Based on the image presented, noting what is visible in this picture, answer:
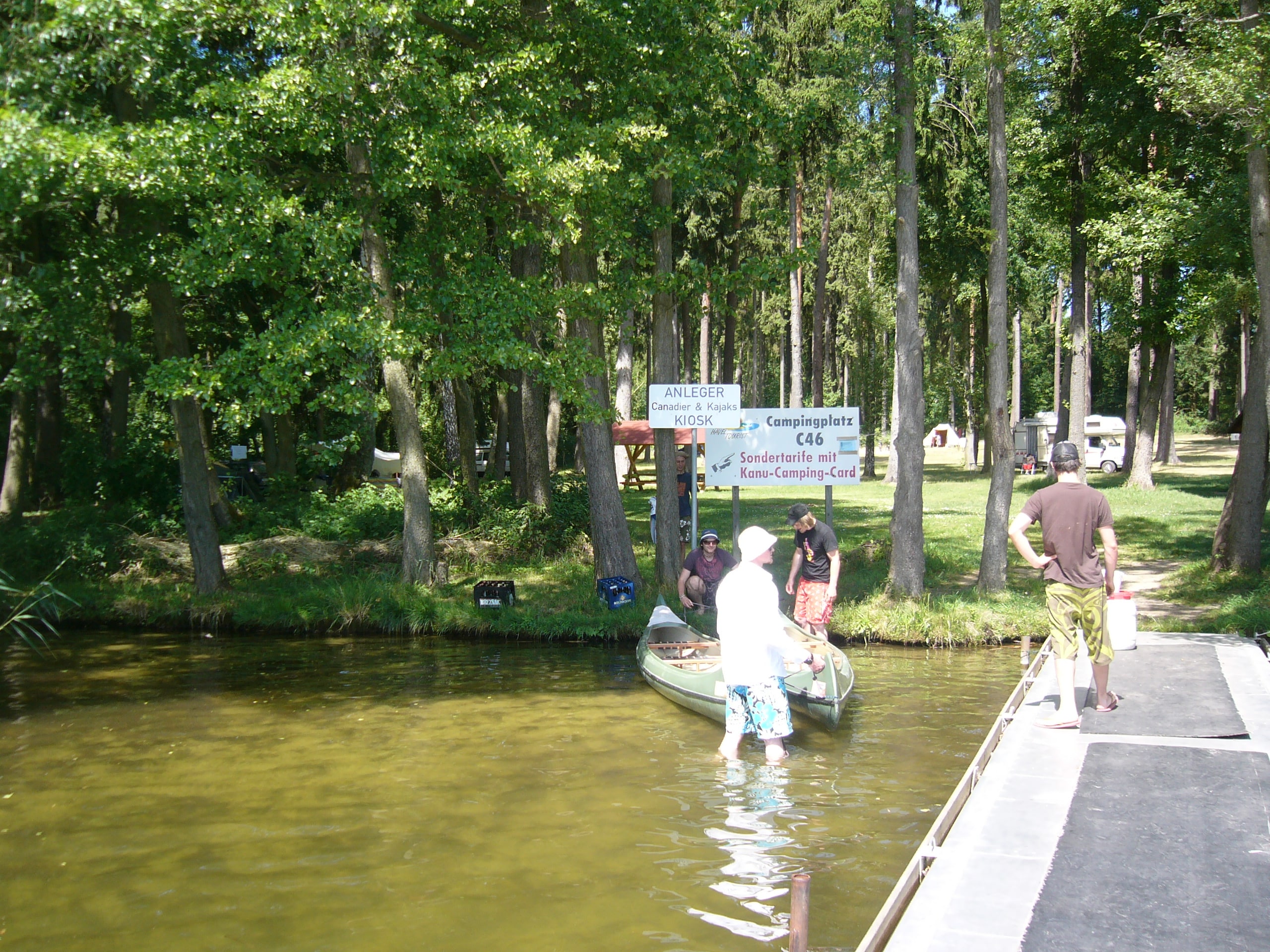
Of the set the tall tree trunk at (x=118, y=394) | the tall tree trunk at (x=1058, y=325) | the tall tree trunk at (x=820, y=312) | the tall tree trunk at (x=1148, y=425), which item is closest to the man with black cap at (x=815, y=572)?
the tall tree trunk at (x=118, y=394)

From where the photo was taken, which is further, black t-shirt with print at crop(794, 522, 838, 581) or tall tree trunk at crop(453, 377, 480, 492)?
tall tree trunk at crop(453, 377, 480, 492)

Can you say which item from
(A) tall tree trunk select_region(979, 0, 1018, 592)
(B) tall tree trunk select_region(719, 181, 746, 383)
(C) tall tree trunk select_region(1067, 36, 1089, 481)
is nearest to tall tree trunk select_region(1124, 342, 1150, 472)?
(C) tall tree trunk select_region(1067, 36, 1089, 481)

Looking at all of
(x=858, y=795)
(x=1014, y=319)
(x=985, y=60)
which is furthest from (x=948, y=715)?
(x=1014, y=319)

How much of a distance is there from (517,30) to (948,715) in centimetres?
1074

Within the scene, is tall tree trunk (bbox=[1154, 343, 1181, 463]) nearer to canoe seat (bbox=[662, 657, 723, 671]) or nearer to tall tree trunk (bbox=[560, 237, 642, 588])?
tall tree trunk (bbox=[560, 237, 642, 588])

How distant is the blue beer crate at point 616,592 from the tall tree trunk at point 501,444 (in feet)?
39.6

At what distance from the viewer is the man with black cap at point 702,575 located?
1258 centimetres

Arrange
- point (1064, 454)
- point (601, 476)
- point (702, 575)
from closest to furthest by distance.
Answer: point (1064, 454) → point (702, 575) → point (601, 476)

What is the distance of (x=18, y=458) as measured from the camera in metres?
21.4

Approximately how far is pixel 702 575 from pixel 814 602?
1864mm

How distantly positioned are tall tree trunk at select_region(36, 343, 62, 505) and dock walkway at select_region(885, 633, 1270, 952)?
2304 cm

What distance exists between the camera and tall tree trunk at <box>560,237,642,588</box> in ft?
49.2

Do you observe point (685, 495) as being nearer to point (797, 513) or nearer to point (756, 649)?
point (797, 513)

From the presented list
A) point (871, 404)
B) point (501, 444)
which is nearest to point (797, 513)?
point (501, 444)
